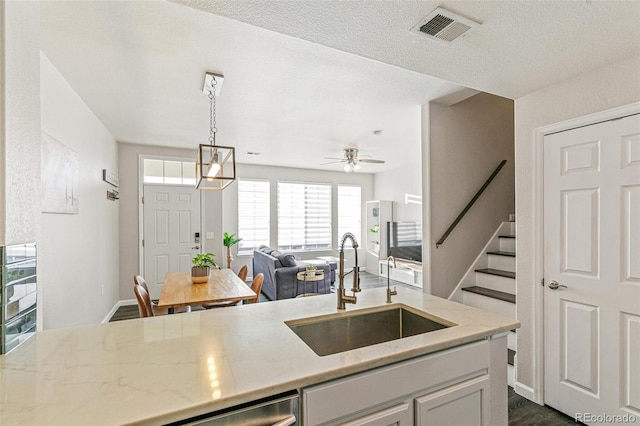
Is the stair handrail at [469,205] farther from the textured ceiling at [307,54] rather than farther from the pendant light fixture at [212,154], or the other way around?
the pendant light fixture at [212,154]

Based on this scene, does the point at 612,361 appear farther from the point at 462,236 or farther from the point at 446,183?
the point at 446,183

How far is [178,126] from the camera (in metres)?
4.18

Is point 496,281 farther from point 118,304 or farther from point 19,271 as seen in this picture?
point 118,304

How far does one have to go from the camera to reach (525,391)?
242 cm

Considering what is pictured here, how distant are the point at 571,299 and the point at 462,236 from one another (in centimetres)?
130

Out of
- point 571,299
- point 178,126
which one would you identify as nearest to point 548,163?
point 571,299

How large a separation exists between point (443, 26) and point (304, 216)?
244 inches

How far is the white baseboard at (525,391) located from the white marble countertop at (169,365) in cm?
140

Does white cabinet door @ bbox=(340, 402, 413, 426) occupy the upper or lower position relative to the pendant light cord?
lower

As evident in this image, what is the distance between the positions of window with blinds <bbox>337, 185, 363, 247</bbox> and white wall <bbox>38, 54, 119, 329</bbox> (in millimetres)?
4980

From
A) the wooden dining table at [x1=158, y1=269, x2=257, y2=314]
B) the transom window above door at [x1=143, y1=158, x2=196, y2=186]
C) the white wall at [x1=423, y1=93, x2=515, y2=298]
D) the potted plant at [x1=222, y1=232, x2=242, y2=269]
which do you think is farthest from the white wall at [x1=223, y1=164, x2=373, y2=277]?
the white wall at [x1=423, y1=93, x2=515, y2=298]

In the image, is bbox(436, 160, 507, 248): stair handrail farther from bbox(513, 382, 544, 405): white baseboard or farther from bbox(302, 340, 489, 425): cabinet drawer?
bbox(302, 340, 489, 425): cabinet drawer

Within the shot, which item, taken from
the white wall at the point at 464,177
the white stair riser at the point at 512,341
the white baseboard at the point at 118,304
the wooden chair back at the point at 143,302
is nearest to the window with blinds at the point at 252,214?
the white baseboard at the point at 118,304

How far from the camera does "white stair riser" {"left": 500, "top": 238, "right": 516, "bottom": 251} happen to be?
3.50 m
